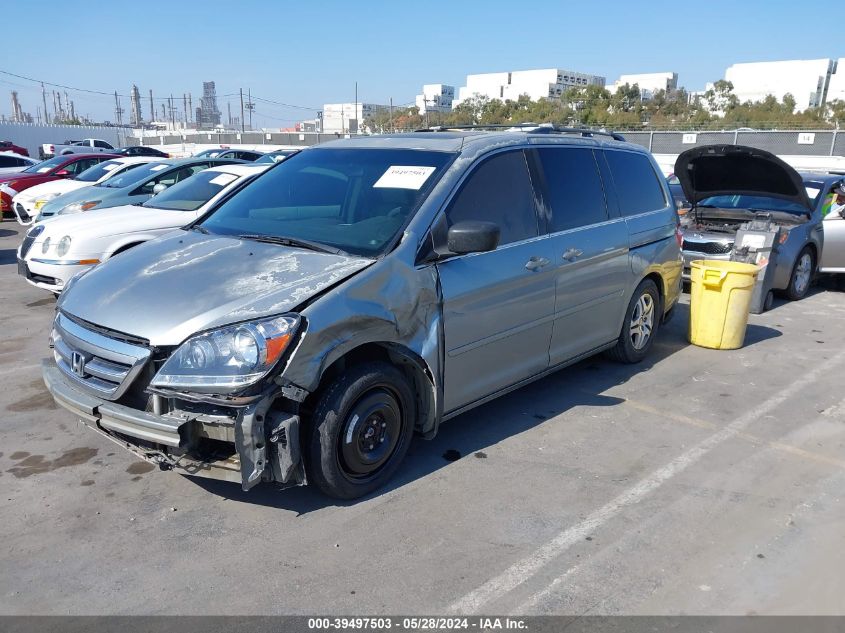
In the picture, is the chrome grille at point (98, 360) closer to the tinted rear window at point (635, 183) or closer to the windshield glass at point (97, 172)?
the tinted rear window at point (635, 183)

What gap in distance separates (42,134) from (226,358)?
210ft

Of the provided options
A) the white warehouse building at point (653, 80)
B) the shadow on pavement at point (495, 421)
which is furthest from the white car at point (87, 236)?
the white warehouse building at point (653, 80)

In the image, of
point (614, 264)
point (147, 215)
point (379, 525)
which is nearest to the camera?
point (379, 525)

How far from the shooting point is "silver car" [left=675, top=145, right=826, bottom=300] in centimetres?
830

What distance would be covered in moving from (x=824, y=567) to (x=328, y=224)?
324 cm

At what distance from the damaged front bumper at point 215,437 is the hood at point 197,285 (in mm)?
381

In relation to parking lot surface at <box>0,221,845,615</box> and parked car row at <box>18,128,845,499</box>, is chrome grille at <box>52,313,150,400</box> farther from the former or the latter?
parking lot surface at <box>0,221,845,615</box>

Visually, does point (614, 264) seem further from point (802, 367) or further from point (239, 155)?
point (239, 155)

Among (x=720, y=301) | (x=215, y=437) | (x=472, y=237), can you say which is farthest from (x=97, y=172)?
(x=215, y=437)

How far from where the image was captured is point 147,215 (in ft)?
26.0

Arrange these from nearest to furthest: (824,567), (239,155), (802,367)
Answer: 1. (824,567)
2. (802,367)
3. (239,155)

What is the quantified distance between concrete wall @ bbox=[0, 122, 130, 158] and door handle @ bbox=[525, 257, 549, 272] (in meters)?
57.0

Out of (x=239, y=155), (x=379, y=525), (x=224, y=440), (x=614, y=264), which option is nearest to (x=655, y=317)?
(x=614, y=264)

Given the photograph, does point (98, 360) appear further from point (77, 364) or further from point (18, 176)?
point (18, 176)
